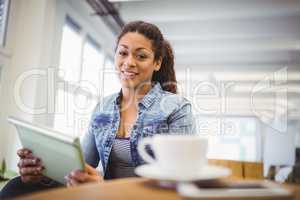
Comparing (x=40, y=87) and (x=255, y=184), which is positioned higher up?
(x=40, y=87)

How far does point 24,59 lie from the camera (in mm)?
2418

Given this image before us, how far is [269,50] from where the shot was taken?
15.0ft

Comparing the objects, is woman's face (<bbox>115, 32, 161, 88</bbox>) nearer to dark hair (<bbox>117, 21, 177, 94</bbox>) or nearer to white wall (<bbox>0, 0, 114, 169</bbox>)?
dark hair (<bbox>117, 21, 177, 94</bbox>)

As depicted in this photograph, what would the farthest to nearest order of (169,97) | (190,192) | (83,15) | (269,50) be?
(269,50), (83,15), (169,97), (190,192)

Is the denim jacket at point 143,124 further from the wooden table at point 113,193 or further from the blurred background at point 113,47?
the wooden table at point 113,193

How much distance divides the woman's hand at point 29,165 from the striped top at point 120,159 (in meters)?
0.31

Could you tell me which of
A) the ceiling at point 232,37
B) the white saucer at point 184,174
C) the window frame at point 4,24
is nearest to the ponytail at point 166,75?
the white saucer at point 184,174

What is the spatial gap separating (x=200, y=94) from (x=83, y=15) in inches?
111

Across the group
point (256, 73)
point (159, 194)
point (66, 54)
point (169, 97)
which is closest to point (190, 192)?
point (159, 194)

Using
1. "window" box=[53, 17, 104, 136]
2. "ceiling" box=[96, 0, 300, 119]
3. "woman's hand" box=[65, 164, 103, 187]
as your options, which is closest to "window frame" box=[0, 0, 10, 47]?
"window" box=[53, 17, 104, 136]

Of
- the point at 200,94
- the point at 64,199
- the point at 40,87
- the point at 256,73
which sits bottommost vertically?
the point at 64,199

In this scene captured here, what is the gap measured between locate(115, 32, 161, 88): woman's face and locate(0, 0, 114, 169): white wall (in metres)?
1.37

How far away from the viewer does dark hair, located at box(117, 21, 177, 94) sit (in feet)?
4.30

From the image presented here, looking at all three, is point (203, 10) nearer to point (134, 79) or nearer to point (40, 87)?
point (40, 87)
